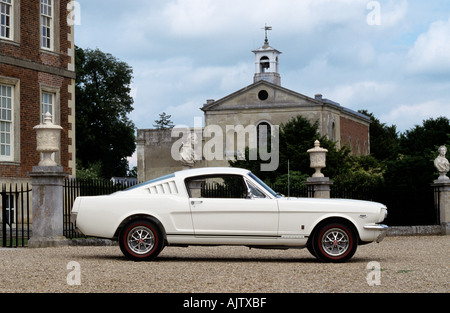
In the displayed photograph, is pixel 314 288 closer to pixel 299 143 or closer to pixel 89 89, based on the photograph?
pixel 299 143

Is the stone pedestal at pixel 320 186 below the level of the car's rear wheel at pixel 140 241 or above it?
above

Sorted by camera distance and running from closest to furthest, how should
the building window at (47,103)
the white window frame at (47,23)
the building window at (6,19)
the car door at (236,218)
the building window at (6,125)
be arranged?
the car door at (236,218)
the building window at (6,125)
the building window at (6,19)
the white window frame at (47,23)
the building window at (47,103)

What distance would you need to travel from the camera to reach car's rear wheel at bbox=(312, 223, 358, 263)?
446 inches

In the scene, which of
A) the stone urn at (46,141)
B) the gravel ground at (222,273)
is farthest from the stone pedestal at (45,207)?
the gravel ground at (222,273)

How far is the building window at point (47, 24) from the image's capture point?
25.4 m

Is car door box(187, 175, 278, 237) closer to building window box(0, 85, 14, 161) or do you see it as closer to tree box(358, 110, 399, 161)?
building window box(0, 85, 14, 161)

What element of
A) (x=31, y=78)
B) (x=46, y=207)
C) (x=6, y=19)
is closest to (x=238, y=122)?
(x=31, y=78)

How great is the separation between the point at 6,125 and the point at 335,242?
50.7ft

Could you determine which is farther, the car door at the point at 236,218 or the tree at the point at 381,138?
the tree at the point at 381,138

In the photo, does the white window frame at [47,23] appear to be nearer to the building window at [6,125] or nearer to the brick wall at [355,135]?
the building window at [6,125]

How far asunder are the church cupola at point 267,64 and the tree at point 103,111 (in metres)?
12.8

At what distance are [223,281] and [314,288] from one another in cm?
116

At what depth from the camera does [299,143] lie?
46.8 m
